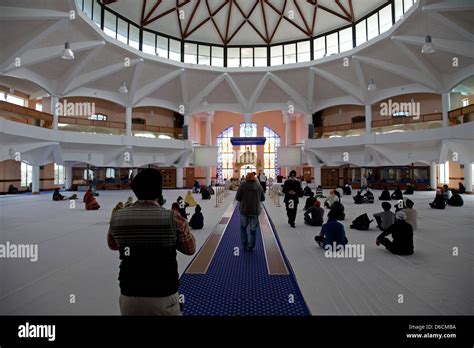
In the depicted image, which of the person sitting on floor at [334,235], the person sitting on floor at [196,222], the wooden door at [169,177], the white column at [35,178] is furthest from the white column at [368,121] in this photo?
the white column at [35,178]

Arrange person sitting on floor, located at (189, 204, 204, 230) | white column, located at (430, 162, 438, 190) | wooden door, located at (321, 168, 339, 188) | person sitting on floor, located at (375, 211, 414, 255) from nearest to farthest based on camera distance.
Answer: person sitting on floor, located at (375, 211, 414, 255)
person sitting on floor, located at (189, 204, 204, 230)
white column, located at (430, 162, 438, 190)
wooden door, located at (321, 168, 339, 188)

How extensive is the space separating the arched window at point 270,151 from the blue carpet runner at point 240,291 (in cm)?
3200

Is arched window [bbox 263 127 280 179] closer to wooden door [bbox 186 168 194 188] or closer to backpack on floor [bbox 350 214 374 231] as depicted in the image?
wooden door [bbox 186 168 194 188]

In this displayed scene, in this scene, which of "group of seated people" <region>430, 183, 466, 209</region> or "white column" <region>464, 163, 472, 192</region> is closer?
"group of seated people" <region>430, 183, 466, 209</region>

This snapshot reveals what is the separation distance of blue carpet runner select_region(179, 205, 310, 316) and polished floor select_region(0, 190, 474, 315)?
246mm

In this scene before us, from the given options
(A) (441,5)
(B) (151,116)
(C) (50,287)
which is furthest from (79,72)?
(A) (441,5)

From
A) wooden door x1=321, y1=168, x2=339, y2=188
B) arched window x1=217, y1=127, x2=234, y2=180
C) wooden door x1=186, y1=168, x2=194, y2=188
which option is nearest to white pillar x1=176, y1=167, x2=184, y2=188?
wooden door x1=186, y1=168, x2=194, y2=188

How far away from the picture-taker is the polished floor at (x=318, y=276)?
10.7 ft

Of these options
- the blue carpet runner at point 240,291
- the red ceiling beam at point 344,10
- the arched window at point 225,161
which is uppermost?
the red ceiling beam at point 344,10

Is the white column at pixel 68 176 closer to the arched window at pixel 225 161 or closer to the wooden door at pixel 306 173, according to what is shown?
the arched window at pixel 225 161

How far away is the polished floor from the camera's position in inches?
128

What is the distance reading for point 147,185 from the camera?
1.89 metres

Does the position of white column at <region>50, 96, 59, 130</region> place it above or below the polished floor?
above

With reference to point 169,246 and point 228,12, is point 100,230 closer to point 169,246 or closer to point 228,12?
point 169,246
